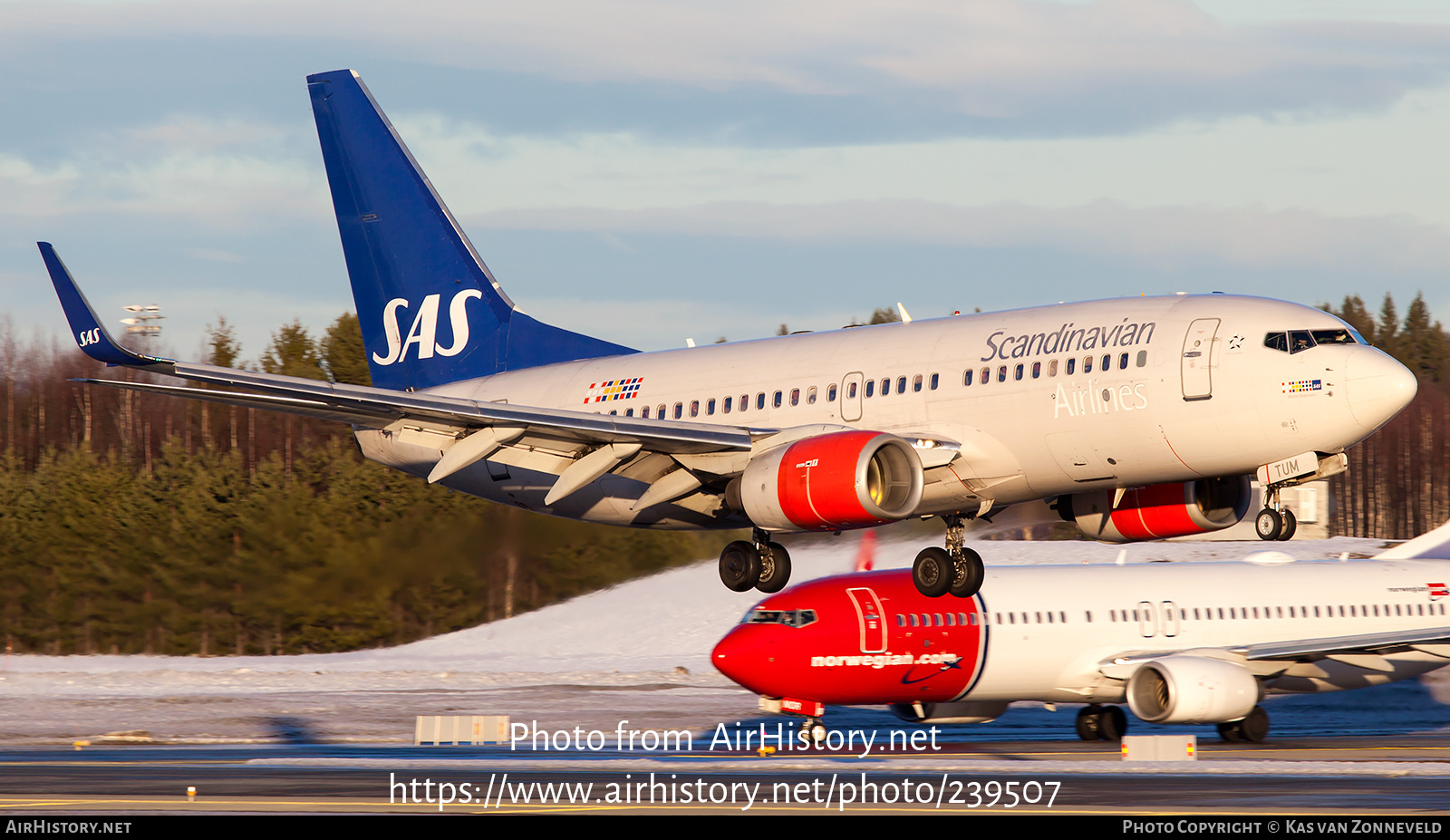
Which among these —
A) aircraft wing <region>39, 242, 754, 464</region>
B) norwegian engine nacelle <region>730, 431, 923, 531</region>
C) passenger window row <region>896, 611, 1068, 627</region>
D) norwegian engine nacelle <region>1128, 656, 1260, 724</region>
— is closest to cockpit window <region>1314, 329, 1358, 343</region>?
norwegian engine nacelle <region>730, 431, 923, 531</region>

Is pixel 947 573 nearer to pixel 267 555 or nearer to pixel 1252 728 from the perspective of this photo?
pixel 1252 728

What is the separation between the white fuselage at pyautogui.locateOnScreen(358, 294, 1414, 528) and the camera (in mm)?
26547

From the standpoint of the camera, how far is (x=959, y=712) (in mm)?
51344

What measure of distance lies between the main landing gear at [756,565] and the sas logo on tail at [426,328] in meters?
11.4

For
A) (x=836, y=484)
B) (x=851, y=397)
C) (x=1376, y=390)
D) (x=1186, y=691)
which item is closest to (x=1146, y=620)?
(x=1186, y=691)

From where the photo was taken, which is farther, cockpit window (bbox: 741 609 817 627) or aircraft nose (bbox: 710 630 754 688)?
aircraft nose (bbox: 710 630 754 688)

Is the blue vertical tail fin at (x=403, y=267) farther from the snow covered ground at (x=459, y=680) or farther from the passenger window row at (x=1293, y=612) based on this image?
the passenger window row at (x=1293, y=612)

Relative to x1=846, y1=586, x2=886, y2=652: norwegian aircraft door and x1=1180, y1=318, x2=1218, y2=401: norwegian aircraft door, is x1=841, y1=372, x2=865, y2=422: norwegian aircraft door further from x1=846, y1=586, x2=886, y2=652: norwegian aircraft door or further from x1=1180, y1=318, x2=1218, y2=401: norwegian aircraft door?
x1=846, y1=586, x2=886, y2=652: norwegian aircraft door

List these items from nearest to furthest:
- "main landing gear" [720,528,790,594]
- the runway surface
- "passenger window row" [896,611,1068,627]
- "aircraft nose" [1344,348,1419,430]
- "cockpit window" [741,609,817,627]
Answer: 1. "aircraft nose" [1344,348,1419,430]
2. "main landing gear" [720,528,790,594]
3. the runway surface
4. "cockpit window" [741,609,817,627]
5. "passenger window row" [896,611,1068,627]

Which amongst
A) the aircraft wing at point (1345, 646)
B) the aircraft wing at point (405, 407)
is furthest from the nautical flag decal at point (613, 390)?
the aircraft wing at point (1345, 646)

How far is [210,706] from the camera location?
62.1 metres

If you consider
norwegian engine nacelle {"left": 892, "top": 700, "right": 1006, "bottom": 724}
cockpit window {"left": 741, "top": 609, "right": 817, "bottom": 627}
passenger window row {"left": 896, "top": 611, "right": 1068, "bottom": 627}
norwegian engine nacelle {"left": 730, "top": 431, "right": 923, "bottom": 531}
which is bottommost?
norwegian engine nacelle {"left": 892, "top": 700, "right": 1006, "bottom": 724}

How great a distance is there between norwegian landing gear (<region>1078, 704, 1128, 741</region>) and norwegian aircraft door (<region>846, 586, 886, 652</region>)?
1044 centimetres

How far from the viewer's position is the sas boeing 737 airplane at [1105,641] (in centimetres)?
4647
